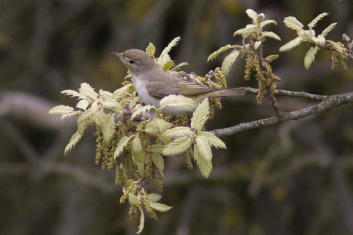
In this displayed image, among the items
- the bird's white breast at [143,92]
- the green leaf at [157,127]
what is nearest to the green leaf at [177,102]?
the green leaf at [157,127]

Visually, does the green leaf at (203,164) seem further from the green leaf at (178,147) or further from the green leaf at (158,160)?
the green leaf at (158,160)

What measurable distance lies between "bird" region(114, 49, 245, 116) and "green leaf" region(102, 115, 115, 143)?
31.7 inches

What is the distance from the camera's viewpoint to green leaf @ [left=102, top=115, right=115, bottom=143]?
299 cm

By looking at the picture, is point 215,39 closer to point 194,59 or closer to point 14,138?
point 194,59

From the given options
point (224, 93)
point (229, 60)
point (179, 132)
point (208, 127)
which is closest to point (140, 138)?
point (179, 132)

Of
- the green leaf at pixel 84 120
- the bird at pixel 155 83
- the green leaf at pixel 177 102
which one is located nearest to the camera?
the green leaf at pixel 177 102

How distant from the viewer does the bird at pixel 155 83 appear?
3863 millimetres

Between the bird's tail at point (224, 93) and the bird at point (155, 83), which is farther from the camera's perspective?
the bird at point (155, 83)

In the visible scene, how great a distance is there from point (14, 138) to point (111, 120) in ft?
15.6

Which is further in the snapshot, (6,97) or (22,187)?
(22,187)

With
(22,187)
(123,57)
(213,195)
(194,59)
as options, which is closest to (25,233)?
(22,187)

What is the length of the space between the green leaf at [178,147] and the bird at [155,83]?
86 cm

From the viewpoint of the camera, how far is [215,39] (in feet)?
23.8

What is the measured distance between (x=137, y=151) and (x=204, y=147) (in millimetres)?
349
